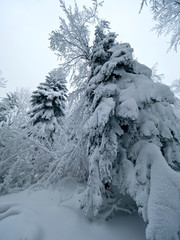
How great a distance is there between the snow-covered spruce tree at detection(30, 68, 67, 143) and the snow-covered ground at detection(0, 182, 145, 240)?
23.6ft

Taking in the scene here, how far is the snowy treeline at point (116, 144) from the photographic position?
66.7 inches

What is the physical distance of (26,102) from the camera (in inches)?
821

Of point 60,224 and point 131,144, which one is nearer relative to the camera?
point 60,224

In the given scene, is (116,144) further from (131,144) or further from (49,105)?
(49,105)

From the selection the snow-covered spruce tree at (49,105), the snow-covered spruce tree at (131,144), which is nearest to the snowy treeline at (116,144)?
the snow-covered spruce tree at (131,144)

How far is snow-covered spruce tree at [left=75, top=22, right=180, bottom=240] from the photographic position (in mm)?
1727

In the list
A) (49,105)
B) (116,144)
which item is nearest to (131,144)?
(116,144)

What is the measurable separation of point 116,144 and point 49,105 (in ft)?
28.3

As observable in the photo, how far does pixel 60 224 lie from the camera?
212cm

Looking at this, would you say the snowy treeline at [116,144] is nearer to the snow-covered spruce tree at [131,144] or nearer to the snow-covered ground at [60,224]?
the snow-covered spruce tree at [131,144]

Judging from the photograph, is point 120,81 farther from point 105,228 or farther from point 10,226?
point 10,226

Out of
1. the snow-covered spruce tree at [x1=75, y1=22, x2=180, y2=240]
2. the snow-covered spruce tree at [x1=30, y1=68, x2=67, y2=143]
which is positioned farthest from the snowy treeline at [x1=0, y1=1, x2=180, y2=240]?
the snow-covered spruce tree at [x1=30, y1=68, x2=67, y2=143]

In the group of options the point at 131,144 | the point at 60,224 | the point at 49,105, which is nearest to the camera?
the point at 60,224

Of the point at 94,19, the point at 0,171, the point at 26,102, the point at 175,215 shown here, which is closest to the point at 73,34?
the point at 94,19
